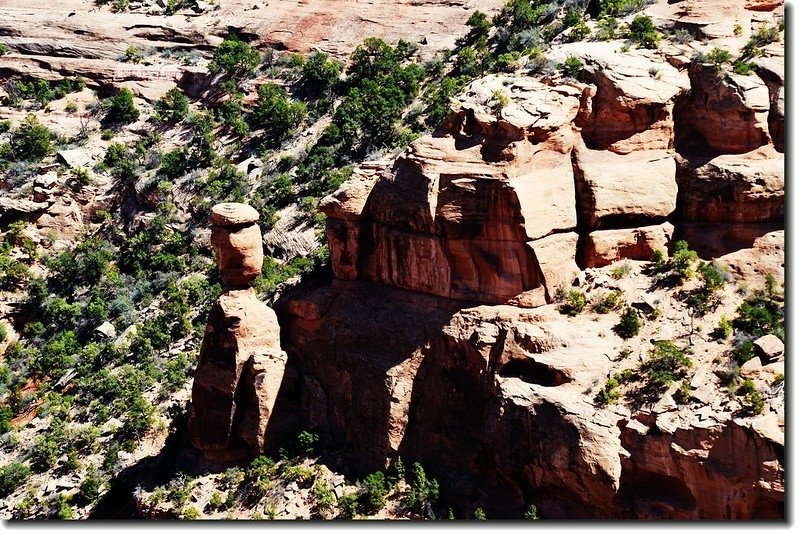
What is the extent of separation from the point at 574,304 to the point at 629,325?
6.19 ft

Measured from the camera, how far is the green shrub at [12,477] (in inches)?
1701


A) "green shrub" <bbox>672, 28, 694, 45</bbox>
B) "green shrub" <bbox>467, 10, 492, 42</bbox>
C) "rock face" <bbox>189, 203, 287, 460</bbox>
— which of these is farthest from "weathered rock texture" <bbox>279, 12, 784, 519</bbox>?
"green shrub" <bbox>467, 10, 492, 42</bbox>

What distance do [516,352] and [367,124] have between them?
28.9 metres

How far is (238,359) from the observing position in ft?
127

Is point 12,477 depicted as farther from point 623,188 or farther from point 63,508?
point 623,188

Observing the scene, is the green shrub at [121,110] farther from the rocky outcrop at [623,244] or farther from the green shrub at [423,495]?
the rocky outcrop at [623,244]

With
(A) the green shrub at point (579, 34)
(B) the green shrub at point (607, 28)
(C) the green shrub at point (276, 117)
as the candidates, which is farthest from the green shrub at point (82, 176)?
(B) the green shrub at point (607, 28)

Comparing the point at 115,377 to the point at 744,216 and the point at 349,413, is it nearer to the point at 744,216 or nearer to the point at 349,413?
the point at 349,413

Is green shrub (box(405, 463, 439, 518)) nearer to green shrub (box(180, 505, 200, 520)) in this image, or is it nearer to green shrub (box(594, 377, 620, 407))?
green shrub (box(594, 377, 620, 407))

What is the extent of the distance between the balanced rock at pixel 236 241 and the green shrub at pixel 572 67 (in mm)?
11864

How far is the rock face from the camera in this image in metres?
37.9

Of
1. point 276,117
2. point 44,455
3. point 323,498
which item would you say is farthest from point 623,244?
point 276,117

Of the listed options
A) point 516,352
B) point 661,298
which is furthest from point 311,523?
point 661,298

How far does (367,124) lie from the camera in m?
59.8
